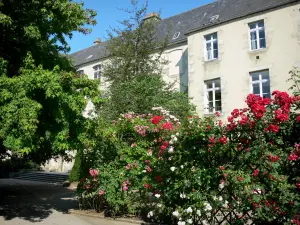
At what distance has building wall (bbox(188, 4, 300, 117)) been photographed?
1484 cm

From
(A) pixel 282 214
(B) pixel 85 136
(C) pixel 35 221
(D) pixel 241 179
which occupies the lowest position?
(C) pixel 35 221

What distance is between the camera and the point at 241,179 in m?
4.68

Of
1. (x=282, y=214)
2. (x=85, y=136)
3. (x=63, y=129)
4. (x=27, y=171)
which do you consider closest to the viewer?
(x=282, y=214)

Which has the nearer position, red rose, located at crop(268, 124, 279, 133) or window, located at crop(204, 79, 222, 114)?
red rose, located at crop(268, 124, 279, 133)

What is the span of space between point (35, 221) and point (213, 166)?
18.0ft

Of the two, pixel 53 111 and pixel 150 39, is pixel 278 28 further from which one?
pixel 53 111

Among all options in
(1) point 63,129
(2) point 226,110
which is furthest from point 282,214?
(2) point 226,110

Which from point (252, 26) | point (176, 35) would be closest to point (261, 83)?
point (252, 26)

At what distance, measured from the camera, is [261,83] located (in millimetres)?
15680

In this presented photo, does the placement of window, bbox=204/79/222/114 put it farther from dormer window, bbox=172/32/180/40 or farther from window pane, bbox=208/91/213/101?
dormer window, bbox=172/32/180/40

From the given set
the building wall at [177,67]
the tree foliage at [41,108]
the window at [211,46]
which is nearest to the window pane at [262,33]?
the window at [211,46]

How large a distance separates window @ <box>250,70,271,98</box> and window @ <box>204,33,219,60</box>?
2637 millimetres

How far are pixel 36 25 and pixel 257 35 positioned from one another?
39.8 feet

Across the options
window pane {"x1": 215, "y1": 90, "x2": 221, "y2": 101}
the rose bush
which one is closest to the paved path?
the rose bush
